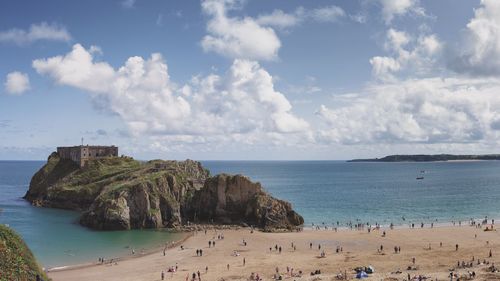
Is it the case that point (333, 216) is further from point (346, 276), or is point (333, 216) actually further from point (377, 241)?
point (346, 276)

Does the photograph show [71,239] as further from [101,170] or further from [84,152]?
[84,152]

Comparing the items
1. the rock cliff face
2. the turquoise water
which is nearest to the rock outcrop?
the rock cliff face

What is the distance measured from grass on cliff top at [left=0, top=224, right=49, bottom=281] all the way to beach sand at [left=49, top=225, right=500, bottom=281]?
1922 centimetres

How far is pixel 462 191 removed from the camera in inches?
5276

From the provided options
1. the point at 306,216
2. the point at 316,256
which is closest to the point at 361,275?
the point at 316,256

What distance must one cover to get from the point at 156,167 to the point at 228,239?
3656 cm

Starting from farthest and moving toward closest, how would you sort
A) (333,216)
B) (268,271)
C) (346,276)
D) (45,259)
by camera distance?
1. (333,216)
2. (45,259)
3. (268,271)
4. (346,276)

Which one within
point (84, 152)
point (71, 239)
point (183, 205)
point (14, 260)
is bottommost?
point (71, 239)

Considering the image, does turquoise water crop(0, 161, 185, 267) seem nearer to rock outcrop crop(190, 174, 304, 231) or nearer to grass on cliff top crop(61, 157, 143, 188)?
rock outcrop crop(190, 174, 304, 231)

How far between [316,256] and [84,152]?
80.4 m

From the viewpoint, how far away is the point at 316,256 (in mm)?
56156

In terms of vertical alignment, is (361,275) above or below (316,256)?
above

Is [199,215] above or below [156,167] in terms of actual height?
below

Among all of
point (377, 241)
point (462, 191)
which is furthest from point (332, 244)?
point (462, 191)
